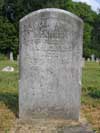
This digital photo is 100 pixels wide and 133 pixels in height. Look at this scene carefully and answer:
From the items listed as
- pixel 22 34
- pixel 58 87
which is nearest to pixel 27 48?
pixel 22 34

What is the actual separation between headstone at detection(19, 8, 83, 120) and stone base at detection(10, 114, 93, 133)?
0.55 ft

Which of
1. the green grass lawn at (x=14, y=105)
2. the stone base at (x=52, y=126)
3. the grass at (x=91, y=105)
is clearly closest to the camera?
the stone base at (x=52, y=126)

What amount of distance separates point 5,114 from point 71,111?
133 cm

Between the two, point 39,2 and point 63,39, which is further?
point 39,2

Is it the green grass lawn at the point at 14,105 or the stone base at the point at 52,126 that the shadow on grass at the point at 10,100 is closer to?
the green grass lawn at the point at 14,105

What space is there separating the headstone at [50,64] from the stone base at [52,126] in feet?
0.55

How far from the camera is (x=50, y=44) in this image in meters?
7.98

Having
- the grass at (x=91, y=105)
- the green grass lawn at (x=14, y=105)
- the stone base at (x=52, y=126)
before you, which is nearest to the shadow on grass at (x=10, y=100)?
the green grass lawn at (x=14, y=105)

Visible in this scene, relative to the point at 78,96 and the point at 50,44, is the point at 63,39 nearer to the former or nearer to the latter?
the point at 50,44

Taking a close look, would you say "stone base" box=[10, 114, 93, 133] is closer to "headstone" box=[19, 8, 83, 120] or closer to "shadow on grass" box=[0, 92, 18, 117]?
"headstone" box=[19, 8, 83, 120]

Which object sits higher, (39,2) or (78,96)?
(39,2)

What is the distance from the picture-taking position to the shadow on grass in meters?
8.67

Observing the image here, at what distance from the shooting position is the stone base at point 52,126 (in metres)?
7.20

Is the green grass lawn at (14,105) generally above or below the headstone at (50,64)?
below
